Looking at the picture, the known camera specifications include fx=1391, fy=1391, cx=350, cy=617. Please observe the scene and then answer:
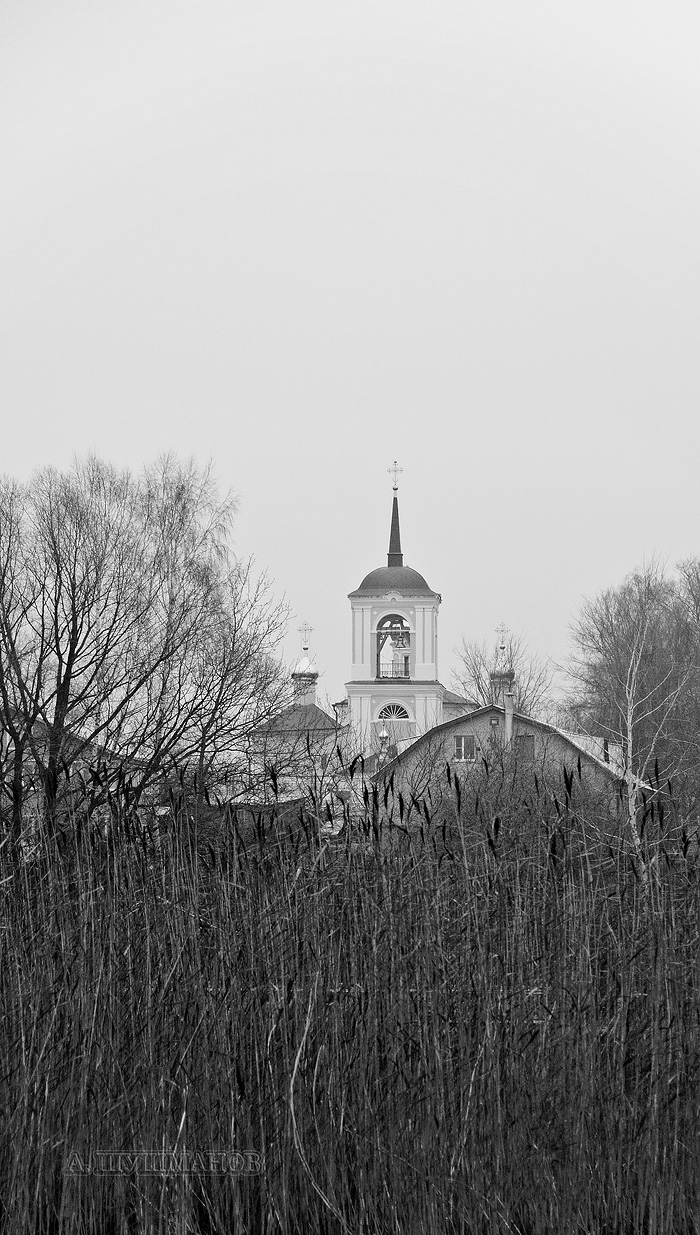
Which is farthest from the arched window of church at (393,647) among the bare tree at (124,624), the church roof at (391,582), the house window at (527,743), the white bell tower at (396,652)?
the bare tree at (124,624)

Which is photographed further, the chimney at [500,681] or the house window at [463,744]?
the chimney at [500,681]

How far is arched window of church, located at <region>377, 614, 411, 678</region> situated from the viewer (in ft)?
205

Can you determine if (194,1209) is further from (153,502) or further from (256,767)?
(153,502)

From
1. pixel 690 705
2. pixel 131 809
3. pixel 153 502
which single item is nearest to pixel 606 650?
pixel 690 705

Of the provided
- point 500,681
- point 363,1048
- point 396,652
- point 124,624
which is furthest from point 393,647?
point 363,1048

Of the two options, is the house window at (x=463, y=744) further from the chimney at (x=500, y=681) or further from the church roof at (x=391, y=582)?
the church roof at (x=391, y=582)

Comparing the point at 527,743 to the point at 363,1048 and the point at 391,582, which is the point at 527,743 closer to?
the point at 391,582

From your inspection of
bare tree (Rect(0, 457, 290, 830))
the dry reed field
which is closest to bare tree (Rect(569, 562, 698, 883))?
bare tree (Rect(0, 457, 290, 830))

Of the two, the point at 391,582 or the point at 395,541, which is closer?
the point at 391,582

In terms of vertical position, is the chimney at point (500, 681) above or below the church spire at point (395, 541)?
below

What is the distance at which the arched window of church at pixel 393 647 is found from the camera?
62.5 metres

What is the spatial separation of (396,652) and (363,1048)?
59.5 metres

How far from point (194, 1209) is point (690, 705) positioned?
32.1 meters

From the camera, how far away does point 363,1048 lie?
4672mm
